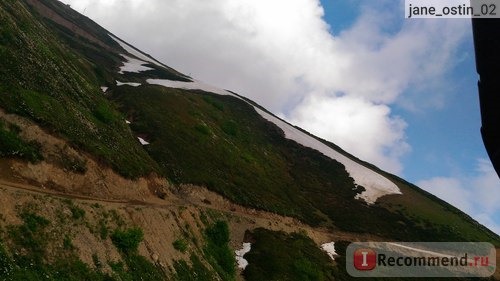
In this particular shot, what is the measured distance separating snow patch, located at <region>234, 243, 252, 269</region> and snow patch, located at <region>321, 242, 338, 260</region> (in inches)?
478

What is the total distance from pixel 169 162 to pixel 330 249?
842 inches

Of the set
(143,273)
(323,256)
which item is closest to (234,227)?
(323,256)

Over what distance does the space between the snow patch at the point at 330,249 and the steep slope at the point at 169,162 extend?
4.59 ft

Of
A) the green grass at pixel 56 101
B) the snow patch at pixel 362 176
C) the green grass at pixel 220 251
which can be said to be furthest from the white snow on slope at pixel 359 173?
the green grass at pixel 56 101

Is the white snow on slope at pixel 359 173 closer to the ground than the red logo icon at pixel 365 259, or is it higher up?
higher up

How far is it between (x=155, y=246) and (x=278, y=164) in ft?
163

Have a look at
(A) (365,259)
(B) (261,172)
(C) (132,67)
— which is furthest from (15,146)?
(C) (132,67)

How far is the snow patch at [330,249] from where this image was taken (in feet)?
165

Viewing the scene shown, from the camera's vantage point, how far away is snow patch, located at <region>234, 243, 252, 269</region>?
38078 millimetres

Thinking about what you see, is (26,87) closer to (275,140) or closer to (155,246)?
(155,246)

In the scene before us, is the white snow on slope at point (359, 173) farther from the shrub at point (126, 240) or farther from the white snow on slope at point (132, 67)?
the shrub at point (126, 240)

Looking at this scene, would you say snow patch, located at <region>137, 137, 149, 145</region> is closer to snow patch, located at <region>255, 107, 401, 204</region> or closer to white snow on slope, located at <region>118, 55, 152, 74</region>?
snow patch, located at <region>255, 107, 401, 204</region>

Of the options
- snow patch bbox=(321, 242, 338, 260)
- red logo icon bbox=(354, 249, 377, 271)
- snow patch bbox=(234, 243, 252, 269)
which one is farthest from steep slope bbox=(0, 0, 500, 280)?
red logo icon bbox=(354, 249, 377, 271)

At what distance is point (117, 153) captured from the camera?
38.8m
